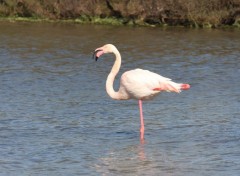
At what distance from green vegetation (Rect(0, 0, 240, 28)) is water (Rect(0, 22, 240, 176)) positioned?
2651 millimetres

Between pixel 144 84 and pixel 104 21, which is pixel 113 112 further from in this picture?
pixel 104 21

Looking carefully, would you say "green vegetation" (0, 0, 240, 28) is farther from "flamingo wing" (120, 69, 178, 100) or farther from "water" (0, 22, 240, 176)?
"flamingo wing" (120, 69, 178, 100)

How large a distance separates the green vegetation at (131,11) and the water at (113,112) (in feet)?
8.70

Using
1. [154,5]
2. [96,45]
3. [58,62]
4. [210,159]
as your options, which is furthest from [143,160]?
[154,5]

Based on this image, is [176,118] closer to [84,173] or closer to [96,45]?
[84,173]

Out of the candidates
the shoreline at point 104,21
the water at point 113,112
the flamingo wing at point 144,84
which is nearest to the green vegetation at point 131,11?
the shoreline at point 104,21

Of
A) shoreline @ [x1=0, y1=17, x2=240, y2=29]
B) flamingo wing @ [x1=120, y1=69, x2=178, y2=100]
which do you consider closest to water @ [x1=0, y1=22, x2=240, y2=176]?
flamingo wing @ [x1=120, y1=69, x2=178, y2=100]

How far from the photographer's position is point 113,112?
42.4 feet

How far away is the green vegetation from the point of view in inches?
998

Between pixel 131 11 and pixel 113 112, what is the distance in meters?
13.8

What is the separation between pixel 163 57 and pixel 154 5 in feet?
22.5

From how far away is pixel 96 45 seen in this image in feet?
71.7

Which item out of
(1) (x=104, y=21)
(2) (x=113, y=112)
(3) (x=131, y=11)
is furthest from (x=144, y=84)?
(1) (x=104, y=21)

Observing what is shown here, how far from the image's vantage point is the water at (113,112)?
9.67 metres
